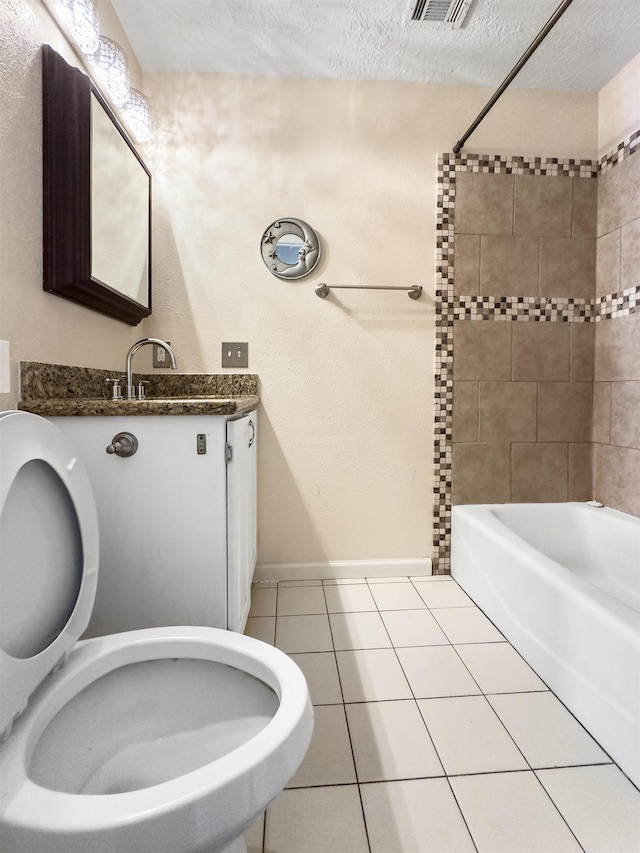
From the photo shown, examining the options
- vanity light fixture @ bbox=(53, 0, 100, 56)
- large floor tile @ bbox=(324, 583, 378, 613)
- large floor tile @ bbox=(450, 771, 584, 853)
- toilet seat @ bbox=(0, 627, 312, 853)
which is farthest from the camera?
large floor tile @ bbox=(324, 583, 378, 613)

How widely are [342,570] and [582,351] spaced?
5.02ft

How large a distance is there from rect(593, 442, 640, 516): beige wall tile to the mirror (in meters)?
1.60

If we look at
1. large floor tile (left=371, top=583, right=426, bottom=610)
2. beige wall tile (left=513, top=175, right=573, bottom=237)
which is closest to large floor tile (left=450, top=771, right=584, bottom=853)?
large floor tile (left=371, top=583, right=426, bottom=610)

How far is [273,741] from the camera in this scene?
24.2 inches

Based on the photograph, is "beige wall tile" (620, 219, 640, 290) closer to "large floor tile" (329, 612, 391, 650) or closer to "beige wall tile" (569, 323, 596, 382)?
"beige wall tile" (569, 323, 596, 382)

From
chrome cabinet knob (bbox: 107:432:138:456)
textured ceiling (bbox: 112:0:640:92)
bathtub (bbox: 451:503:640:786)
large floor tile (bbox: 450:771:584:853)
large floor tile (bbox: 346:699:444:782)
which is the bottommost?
large floor tile (bbox: 450:771:584:853)

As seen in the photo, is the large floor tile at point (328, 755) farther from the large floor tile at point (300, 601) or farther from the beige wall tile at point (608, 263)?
the beige wall tile at point (608, 263)

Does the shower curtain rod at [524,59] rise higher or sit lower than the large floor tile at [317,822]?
higher

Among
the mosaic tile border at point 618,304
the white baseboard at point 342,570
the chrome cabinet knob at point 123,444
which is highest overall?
the mosaic tile border at point 618,304

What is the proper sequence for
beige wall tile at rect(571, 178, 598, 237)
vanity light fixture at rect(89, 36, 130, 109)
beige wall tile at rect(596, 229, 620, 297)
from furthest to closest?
beige wall tile at rect(571, 178, 598, 237) < beige wall tile at rect(596, 229, 620, 297) < vanity light fixture at rect(89, 36, 130, 109)

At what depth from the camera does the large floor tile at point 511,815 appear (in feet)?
2.92

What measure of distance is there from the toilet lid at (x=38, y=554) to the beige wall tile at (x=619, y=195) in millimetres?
2282

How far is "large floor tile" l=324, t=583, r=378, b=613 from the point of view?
1826 millimetres

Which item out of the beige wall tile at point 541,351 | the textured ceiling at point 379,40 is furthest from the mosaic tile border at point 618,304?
the textured ceiling at point 379,40
